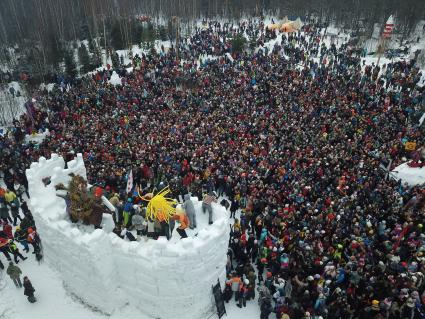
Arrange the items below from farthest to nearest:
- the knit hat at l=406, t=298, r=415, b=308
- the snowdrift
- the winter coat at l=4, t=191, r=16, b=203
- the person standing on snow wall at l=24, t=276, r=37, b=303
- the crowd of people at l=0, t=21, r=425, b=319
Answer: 1. the snowdrift
2. the winter coat at l=4, t=191, r=16, b=203
3. the crowd of people at l=0, t=21, r=425, b=319
4. the person standing on snow wall at l=24, t=276, r=37, b=303
5. the knit hat at l=406, t=298, r=415, b=308

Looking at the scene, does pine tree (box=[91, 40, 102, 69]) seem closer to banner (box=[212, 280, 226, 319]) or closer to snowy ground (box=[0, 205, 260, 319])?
snowy ground (box=[0, 205, 260, 319])

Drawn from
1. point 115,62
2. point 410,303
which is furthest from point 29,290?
point 115,62

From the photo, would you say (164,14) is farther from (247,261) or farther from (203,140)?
(247,261)

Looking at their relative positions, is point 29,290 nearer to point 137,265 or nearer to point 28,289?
point 28,289

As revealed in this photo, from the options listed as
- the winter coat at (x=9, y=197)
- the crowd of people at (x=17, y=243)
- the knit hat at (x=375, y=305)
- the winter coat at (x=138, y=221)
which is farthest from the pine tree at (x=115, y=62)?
the knit hat at (x=375, y=305)

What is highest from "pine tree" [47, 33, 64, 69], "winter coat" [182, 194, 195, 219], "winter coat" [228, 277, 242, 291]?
"winter coat" [182, 194, 195, 219]

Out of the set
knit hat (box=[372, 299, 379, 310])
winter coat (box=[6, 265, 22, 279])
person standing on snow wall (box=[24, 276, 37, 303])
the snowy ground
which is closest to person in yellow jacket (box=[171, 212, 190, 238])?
the snowy ground

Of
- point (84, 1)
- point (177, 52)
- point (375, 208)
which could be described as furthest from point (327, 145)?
point (84, 1)

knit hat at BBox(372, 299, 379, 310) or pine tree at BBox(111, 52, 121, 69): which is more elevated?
pine tree at BBox(111, 52, 121, 69)
